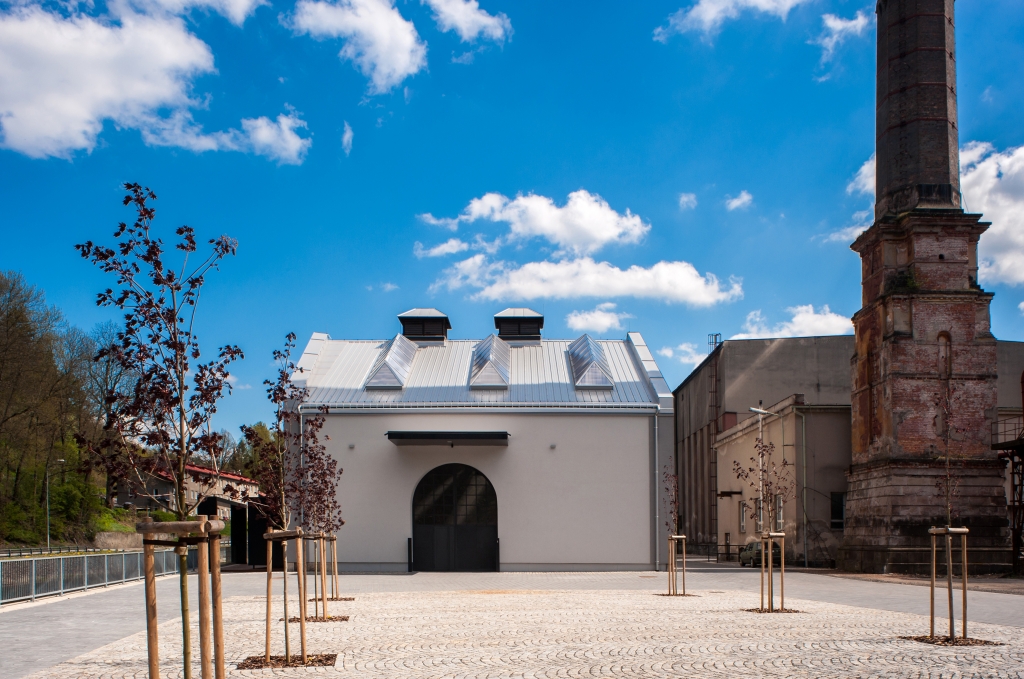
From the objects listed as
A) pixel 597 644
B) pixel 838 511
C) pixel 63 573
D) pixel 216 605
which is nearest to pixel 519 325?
pixel 838 511

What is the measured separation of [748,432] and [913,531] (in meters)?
14.3

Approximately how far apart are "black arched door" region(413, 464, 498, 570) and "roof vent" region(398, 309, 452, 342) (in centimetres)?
901

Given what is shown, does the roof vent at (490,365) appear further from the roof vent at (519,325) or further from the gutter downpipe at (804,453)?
the gutter downpipe at (804,453)

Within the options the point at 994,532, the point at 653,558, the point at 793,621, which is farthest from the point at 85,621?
the point at 994,532

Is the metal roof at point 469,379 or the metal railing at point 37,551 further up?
the metal roof at point 469,379

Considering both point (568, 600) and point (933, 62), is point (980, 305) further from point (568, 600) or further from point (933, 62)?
point (568, 600)

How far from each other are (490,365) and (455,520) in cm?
641

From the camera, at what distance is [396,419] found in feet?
113

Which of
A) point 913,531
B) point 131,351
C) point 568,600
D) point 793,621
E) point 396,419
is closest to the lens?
point 131,351

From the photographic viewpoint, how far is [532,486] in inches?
1341

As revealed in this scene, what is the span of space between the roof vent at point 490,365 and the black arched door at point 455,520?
354 cm

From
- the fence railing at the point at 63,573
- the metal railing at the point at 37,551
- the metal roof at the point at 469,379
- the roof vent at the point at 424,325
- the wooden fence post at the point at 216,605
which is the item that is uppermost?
the roof vent at the point at 424,325

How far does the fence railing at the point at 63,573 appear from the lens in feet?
62.9

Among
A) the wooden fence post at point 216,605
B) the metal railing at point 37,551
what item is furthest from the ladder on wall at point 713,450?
the wooden fence post at point 216,605
